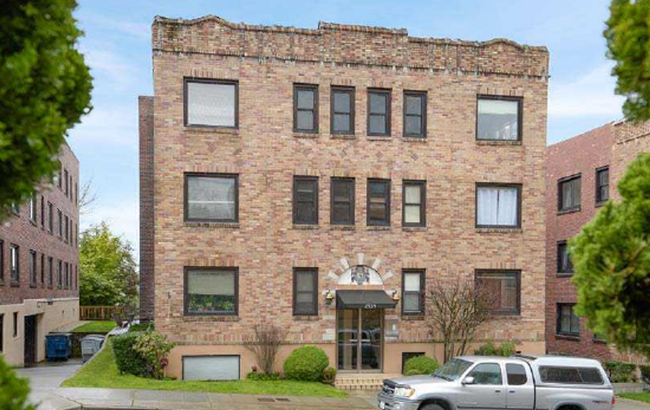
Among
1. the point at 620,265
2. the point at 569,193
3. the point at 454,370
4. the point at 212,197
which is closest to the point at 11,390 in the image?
the point at 620,265

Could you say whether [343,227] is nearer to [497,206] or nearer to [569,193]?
[497,206]

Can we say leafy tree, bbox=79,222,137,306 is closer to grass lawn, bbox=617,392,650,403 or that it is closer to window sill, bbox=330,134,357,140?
window sill, bbox=330,134,357,140

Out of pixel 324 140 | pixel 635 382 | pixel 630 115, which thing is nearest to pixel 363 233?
pixel 324 140

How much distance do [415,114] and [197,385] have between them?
11073mm

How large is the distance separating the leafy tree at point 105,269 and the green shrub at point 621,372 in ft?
142

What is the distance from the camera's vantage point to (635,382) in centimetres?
2255

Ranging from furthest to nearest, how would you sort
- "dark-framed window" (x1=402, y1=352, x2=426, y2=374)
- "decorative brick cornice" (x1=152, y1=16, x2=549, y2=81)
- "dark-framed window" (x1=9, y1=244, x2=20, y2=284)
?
"dark-framed window" (x1=9, y1=244, x2=20, y2=284) < "dark-framed window" (x1=402, y1=352, x2=426, y2=374) < "decorative brick cornice" (x1=152, y1=16, x2=549, y2=81)

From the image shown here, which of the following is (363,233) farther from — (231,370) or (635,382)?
(635,382)

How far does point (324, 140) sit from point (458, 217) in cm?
526

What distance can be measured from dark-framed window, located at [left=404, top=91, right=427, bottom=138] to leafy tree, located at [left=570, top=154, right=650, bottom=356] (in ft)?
52.7

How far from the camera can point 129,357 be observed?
19.1 metres

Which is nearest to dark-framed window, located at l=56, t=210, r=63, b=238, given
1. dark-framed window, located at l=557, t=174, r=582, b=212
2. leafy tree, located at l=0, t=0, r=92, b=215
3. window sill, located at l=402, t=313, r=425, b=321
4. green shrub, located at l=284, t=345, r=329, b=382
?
green shrub, located at l=284, t=345, r=329, b=382

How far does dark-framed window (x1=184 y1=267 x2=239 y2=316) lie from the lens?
797 inches

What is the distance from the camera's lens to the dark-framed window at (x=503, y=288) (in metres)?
22.2
